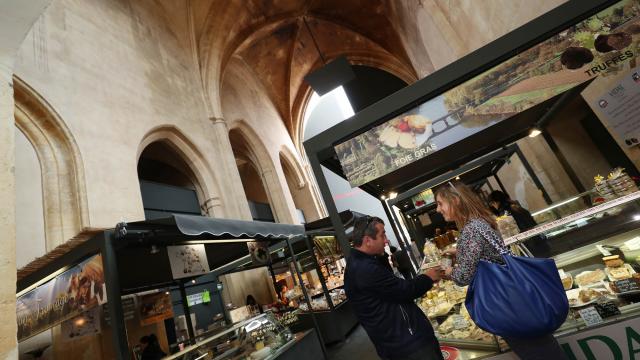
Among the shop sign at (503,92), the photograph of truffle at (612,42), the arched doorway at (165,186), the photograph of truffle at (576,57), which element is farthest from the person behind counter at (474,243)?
the arched doorway at (165,186)

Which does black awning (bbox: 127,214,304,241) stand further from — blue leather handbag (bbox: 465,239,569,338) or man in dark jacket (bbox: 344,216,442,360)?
blue leather handbag (bbox: 465,239,569,338)

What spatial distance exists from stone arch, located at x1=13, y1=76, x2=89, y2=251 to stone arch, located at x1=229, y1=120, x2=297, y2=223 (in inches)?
347

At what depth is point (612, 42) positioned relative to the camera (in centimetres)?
218

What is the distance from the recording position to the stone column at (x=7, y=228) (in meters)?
1.37

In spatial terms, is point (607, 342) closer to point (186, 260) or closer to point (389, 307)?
point (389, 307)

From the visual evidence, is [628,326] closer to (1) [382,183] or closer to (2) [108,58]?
(1) [382,183]

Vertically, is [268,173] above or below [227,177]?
above

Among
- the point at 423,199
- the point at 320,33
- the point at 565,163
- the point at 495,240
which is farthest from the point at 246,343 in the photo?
the point at 320,33

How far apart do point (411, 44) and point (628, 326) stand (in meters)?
10.6

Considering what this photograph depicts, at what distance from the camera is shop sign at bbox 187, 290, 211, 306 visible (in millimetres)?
7703

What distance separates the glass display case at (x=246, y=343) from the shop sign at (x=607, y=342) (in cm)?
283

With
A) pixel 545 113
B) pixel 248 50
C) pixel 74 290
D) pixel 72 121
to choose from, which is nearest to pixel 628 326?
pixel 545 113

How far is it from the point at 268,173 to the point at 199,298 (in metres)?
8.30

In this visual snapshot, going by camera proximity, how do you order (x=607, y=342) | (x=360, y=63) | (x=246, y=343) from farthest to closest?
(x=360, y=63)
(x=246, y=343)
(x=607, y=342)
